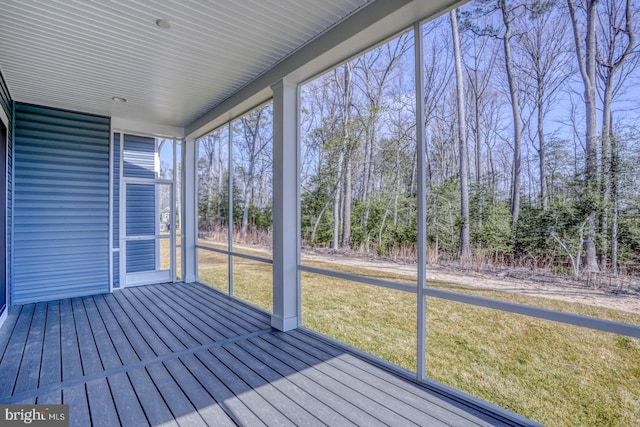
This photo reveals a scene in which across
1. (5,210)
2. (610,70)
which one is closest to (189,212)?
(5,210)

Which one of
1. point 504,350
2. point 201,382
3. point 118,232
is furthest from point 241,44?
point 118,232

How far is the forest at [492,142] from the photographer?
180cm

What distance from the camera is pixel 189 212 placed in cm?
614

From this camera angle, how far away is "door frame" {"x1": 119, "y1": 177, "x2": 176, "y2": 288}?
5.66 m

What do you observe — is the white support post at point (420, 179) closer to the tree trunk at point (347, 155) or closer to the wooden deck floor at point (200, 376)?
the wooden deck floor at point (200, 376)

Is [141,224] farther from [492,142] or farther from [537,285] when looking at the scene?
[537,285]

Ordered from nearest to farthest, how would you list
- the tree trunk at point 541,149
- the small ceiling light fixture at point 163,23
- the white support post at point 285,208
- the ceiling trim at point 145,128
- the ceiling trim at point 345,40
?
the tree trunk at point 541,149, the ceiling trim at point 345,40, the small ceiling light fixture at point 163,23, the white support post at point 285,208, the ceiling trim at point 145,128

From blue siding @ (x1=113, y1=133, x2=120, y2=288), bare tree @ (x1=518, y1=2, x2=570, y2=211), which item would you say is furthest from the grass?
blue siding @ (x1=113, y1=133, x2=120, y2=288)

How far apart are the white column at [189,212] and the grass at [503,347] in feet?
10.6

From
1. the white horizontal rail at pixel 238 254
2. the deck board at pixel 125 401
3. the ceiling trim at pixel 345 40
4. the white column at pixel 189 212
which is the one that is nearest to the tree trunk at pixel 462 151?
the ceiling trim at pixel 345 40

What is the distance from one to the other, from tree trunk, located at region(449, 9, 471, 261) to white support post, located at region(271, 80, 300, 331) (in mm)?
1825

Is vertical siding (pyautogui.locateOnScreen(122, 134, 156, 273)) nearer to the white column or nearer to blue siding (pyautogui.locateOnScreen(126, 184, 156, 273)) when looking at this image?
blue siding (pyautogui.locateOnScreen(126, 184, 156, 273))

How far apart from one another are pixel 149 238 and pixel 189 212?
0.86m

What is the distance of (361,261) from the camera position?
326 cm
